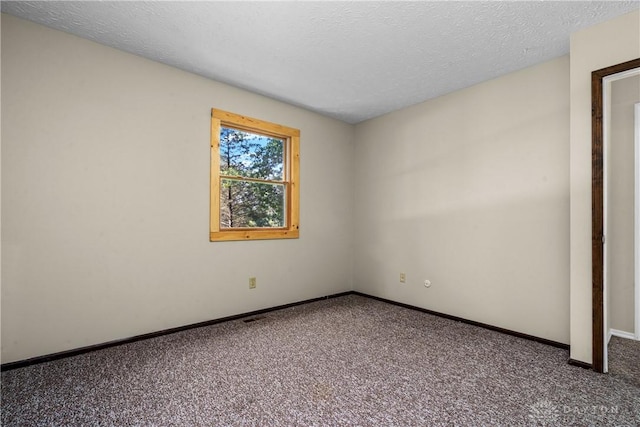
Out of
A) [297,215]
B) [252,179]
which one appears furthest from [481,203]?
[252,179]

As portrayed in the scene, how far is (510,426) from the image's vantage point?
5.21 ft

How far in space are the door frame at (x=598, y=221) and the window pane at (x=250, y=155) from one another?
9.71 ft

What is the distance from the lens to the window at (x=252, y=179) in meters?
3.26

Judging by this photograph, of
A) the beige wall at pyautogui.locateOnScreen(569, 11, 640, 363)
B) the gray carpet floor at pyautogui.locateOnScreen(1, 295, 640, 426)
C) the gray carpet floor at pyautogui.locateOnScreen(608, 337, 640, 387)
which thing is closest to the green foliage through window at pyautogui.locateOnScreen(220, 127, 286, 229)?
the gray carpet floor at pyautogui.locateOnScreen(1, 295, 640, 426)

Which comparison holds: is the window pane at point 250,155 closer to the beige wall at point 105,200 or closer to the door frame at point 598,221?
the beige wall at point 105,200

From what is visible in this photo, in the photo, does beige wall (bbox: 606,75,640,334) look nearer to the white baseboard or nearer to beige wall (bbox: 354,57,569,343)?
the white baseboard

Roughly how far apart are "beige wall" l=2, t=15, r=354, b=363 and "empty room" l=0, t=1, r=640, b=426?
0.02m

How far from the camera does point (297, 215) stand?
3926mm

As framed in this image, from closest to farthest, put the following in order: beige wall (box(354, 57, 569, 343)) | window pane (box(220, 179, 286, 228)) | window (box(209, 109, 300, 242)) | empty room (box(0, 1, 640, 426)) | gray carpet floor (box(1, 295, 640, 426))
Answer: gray carpet floor (box(1, 295, 640, 426)) < empty room (box(0, 1, 640, 426)) < beige wall (box(354, 57, 569, 343)) < window (box(209, 109, 300, 242)) < window pane (box(220, 179, 286, 228))

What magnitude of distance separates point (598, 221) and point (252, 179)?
3088 millimetres

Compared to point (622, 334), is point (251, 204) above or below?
above

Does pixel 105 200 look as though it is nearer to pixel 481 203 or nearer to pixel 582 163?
pixel 481 203

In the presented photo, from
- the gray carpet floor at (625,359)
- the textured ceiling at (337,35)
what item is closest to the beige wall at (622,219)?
the gray carpet floor at (625,359)

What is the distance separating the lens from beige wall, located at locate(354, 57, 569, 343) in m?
2.71
